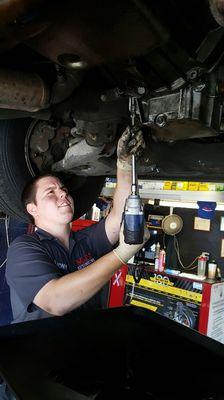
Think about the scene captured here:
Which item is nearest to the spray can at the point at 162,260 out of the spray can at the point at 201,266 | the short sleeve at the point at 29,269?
the spray can at the point at 201,266

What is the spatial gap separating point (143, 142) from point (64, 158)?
34cm

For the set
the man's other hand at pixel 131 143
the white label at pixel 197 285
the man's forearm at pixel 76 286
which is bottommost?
the white label at pixel 197 285

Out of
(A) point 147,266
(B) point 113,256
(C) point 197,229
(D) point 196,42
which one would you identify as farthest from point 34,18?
(C) point 197,229

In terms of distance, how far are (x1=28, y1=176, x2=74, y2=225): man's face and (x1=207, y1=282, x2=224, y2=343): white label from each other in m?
1.86

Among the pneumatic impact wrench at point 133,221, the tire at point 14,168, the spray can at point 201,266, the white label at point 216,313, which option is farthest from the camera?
the spray can at point 201,266

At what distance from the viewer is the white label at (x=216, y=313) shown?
277cm

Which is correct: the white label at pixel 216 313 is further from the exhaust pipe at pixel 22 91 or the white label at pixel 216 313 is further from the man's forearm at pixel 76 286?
the exhaust pipe at pixel 22 91

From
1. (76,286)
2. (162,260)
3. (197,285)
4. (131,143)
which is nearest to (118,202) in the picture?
(131,143)

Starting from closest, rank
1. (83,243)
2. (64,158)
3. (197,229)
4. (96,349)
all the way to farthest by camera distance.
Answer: (96,349) < (64,158) < (83,243) < (197,229)

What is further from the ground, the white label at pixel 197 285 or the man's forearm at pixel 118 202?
the man's forearm at pixel 118 202

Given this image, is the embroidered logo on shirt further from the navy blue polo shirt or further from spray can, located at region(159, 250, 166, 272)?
spray can, located at region(159, 250, 166, 272)

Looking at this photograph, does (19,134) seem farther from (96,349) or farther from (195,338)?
(195,338)

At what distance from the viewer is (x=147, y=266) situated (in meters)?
3.34

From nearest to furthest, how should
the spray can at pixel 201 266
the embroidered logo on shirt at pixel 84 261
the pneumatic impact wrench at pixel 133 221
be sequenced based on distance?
1. the pneumatic impact wrench at pixel 133 221
2. the embroidered logo on shirt at pixel 84 261
3. the spray can at pixel 201 266
